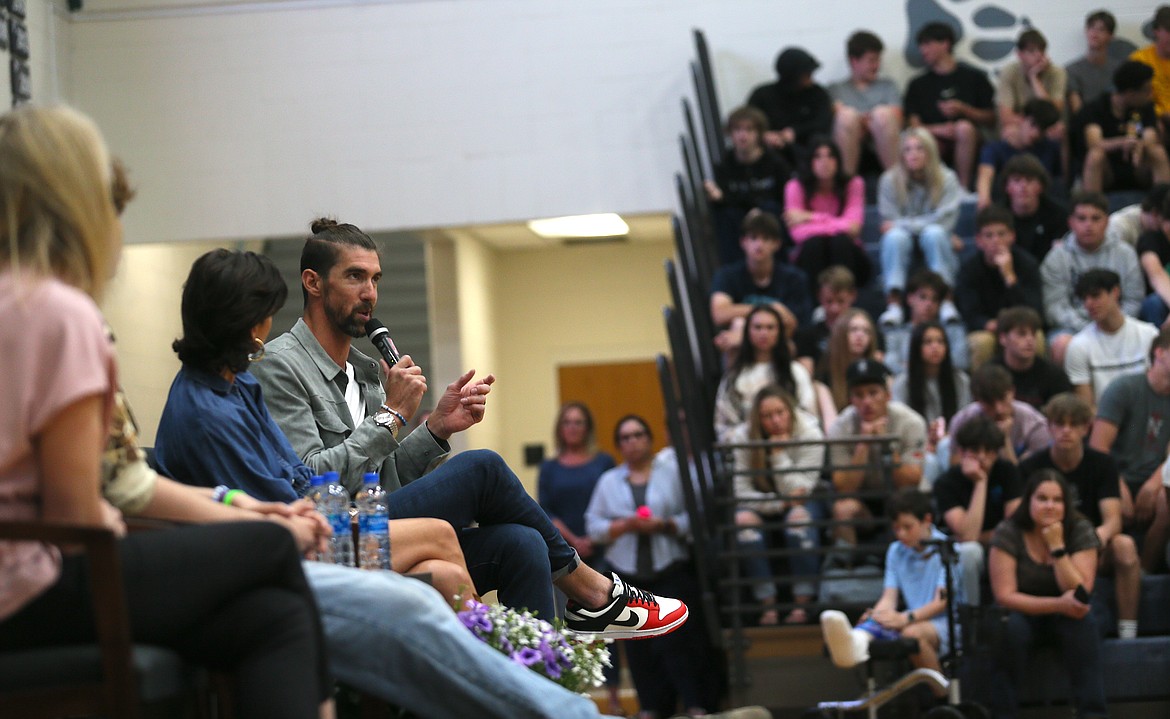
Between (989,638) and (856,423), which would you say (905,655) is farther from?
(856,423)

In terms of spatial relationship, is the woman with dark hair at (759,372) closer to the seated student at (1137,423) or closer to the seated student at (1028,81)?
the seated student at (1137,423)

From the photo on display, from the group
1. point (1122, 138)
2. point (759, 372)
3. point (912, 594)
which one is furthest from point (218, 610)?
point (1122, 138)

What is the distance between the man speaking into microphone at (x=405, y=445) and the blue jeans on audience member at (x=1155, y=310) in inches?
156

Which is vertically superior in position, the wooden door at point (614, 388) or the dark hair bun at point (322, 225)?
the dark hair bun at point (322, 225)

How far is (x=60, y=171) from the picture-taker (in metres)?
1.75

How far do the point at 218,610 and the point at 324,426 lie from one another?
130cm

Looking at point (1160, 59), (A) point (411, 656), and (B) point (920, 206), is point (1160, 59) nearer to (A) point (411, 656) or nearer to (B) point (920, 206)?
(B) point (920, 206)

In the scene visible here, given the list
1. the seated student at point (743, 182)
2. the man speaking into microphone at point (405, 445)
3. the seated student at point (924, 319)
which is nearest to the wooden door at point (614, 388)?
the seated student at point (743, 182)

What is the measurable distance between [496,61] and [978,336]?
2.95 meters

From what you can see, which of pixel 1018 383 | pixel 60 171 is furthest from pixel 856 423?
pixel 60 171

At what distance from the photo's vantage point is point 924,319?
6.30m

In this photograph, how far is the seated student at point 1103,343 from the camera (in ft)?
19.9

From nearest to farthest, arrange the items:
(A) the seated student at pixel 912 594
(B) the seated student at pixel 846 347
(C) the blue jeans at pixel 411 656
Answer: (C) the blue jeans at pixel 411 656
(A) the seated student at pixel 912 594
(B) the seated student at pixel 846 347

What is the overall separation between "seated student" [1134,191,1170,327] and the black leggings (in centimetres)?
541
